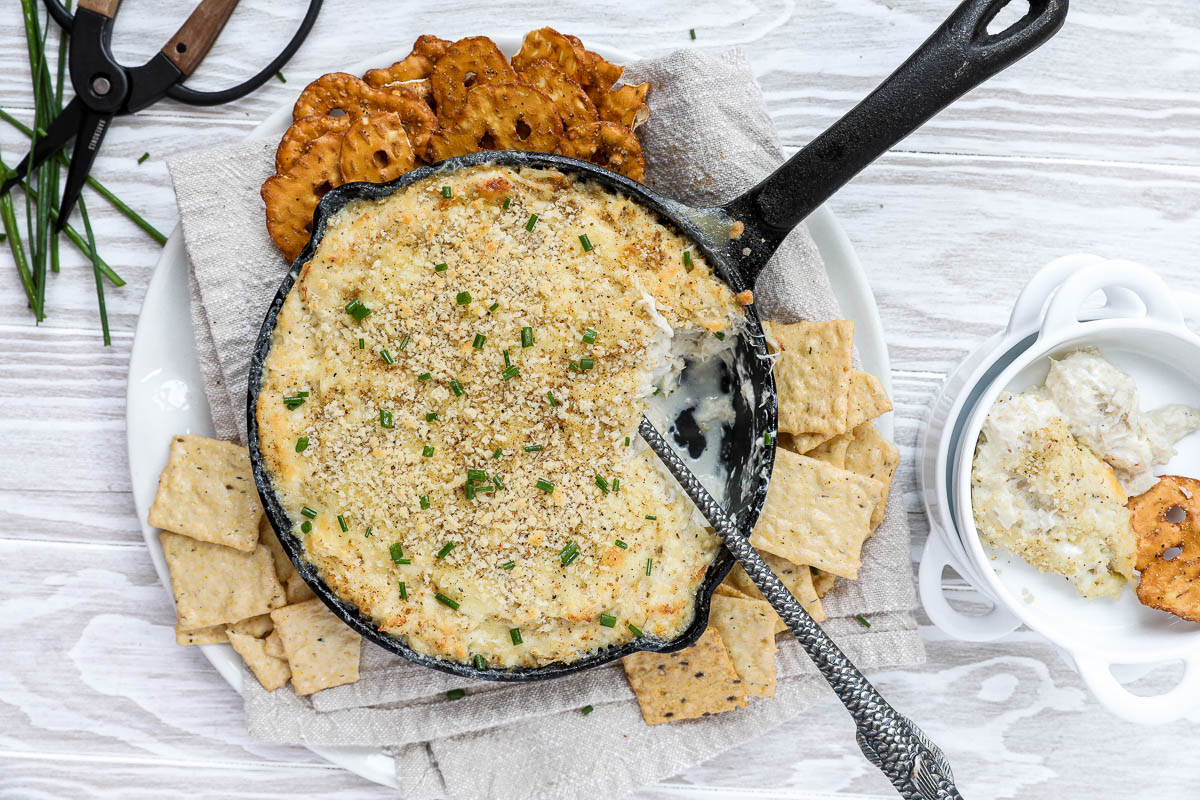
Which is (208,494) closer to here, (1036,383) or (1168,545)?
(1036,383)

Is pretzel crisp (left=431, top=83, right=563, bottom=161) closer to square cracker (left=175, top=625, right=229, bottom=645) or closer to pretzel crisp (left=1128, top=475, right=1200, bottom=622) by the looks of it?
square cracker (left=175, top=625, right=229, bottom=645)

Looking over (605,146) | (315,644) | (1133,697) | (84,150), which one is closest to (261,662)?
(315,644)

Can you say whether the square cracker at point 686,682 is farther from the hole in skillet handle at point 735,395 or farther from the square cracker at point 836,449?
the square cracker at point 836,449

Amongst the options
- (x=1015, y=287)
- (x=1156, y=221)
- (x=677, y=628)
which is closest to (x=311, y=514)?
(x=677, y=628)

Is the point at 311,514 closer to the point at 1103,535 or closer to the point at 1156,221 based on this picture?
the point at 1103,535

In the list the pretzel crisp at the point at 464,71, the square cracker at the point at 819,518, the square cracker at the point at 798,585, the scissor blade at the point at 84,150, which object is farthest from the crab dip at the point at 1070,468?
the scissor blade at the point at 84,150
